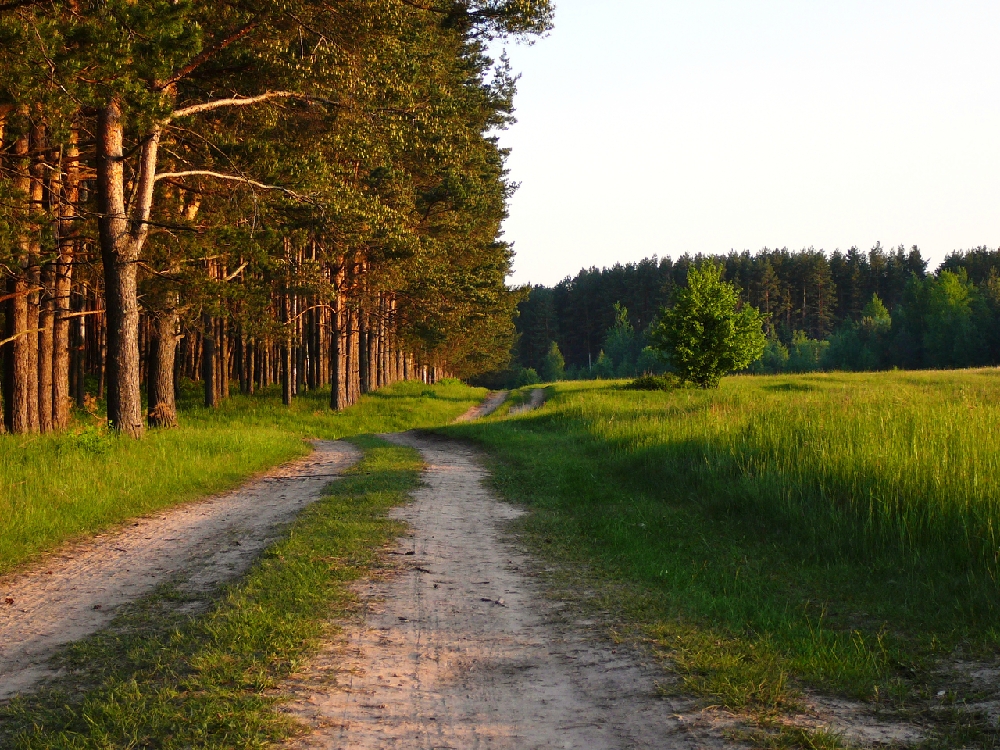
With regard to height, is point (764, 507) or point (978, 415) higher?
point (978, 415)

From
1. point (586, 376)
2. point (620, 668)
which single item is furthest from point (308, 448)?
point (586, 376)

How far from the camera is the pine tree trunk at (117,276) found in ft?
51.5

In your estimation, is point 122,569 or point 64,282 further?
point 64,282

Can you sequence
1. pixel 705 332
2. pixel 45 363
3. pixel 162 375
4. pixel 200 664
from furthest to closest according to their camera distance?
1. pixel 705 332
2. pixel 162 375
3. pixel 45 363
4. pixel 200 664

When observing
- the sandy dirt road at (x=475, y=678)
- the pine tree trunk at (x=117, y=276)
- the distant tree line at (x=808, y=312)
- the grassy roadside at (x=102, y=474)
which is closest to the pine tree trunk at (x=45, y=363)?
the pine tree trunk at (x=117, y=276)

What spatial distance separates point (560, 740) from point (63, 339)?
18.4 m

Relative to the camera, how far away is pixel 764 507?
356 inches

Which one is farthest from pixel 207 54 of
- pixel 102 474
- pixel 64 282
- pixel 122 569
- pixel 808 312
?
pixel 808 312

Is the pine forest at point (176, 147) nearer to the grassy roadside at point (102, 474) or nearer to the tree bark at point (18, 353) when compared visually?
the tree bark at point (18, 353)

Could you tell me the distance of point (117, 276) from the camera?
15.8m

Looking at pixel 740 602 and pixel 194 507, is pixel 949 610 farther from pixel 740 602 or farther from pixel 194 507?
pixel 194 507

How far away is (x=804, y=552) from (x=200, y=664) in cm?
561

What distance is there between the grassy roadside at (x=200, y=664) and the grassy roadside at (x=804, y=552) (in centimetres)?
228

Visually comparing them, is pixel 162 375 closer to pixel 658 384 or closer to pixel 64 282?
pixel 64 282
